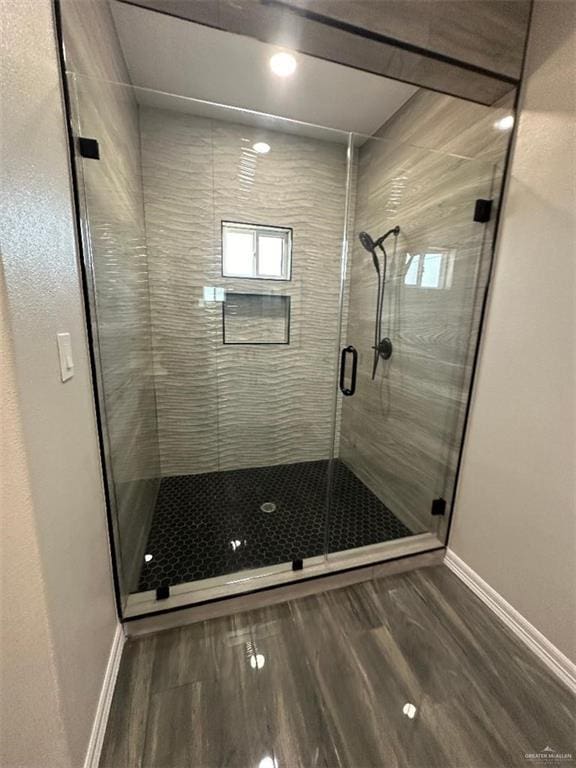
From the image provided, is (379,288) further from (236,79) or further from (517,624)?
(517,624)

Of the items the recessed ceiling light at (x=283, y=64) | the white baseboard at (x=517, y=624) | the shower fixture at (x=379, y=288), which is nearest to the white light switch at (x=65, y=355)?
the recessed ceiling light at (x=283, y=64)

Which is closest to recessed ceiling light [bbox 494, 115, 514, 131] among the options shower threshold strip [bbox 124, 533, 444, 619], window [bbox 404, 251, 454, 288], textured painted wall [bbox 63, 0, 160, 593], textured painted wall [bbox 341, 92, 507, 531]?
textured painted wall [bbox 341, 92, 507, 531]

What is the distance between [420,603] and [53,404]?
1767 mm

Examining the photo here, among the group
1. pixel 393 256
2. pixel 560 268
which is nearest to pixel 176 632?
pixel 560 268

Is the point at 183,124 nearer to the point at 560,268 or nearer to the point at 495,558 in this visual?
the point at 560,268

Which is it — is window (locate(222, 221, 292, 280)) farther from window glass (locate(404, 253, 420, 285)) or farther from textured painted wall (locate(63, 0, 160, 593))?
window glass (locate(404, 253, 420, 285))

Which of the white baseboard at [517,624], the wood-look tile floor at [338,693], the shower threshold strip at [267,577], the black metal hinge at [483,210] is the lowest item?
the wood-look tile floor at [338,693]

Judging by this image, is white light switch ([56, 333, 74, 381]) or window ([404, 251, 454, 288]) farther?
window ([404, 251, 454, 288])

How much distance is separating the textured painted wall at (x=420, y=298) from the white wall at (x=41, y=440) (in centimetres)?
172

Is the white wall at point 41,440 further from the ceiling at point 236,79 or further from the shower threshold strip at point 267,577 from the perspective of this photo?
the ceiling at point 236,79

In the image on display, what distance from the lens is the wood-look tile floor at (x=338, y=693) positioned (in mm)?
960

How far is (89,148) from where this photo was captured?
105 centimetres

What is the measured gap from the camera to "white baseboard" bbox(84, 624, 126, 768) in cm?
90

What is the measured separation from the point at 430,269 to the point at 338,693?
6.70 feet
